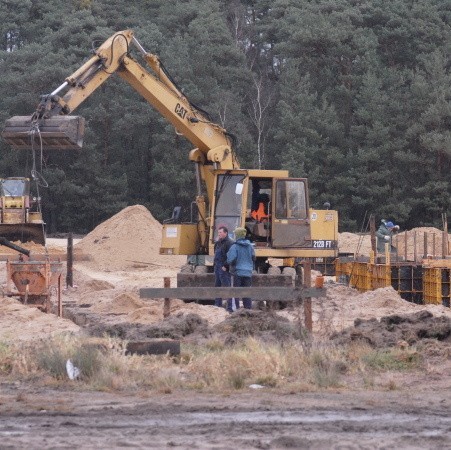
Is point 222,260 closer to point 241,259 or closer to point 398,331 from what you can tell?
point 241,259

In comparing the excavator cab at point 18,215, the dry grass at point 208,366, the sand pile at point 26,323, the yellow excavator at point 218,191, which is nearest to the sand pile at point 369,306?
the yellow excavator at point 218,191

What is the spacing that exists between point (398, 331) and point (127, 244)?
88.1 ft

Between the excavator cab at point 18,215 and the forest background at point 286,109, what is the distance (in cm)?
1203

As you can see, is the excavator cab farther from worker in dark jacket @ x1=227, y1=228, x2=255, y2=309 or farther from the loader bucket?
worker in dark jacket @ x1=227, y1=228, x2=255, y2=309

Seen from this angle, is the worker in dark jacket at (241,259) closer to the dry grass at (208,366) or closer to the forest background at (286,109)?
the dry grass at (208,366)

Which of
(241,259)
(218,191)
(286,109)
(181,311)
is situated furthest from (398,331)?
(286,109)

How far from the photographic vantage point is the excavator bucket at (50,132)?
21078 millimetres

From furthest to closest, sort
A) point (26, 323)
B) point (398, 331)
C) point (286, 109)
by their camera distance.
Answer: point (286, 109)
point (26, 323)
point (398, 331)

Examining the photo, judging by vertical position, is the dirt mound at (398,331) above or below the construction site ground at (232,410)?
above

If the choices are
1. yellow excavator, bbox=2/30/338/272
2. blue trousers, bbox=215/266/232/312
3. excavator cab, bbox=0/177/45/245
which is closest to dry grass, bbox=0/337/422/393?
blue trousers, bbox=215/266/232/312

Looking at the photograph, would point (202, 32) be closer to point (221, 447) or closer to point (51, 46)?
point (51, 46)

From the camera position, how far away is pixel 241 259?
20.7m

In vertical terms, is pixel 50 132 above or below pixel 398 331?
above

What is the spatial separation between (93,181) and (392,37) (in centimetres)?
1850
